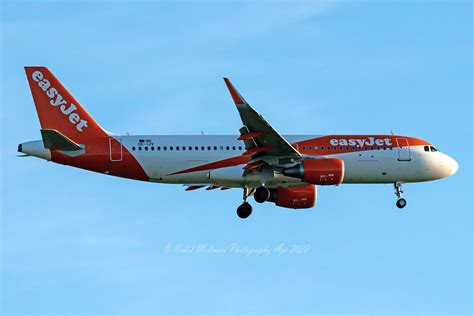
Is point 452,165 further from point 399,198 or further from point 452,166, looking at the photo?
point 399,198

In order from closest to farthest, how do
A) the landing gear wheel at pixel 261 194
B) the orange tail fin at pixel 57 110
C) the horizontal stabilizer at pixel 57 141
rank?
1. the horizontal stabilizer at pixel 57 141
2. the orange tail fin at pixel 57 110
3. the landing gear wheel at pixel 261 194

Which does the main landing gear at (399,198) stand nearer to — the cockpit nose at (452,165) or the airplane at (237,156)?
the airplane at (237,156)

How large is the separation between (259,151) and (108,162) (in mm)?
8249

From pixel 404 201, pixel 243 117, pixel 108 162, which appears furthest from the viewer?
pixel 404 201

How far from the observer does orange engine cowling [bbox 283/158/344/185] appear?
176 ft

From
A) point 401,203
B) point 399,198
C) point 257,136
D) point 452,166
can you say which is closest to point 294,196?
point 399,198

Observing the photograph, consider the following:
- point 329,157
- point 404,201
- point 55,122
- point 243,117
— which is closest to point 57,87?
point 55,122

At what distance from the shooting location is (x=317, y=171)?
53.5m

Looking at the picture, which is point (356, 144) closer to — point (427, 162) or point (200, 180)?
point (427, 162)

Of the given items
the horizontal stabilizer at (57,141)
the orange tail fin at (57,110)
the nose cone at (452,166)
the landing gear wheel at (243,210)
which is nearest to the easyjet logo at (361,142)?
the nose cone at (452,166)

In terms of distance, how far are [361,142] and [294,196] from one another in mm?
4994

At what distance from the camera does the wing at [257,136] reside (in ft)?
165

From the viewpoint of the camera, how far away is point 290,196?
195ft

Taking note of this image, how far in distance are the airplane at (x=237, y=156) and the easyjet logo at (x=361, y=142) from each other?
6cm
